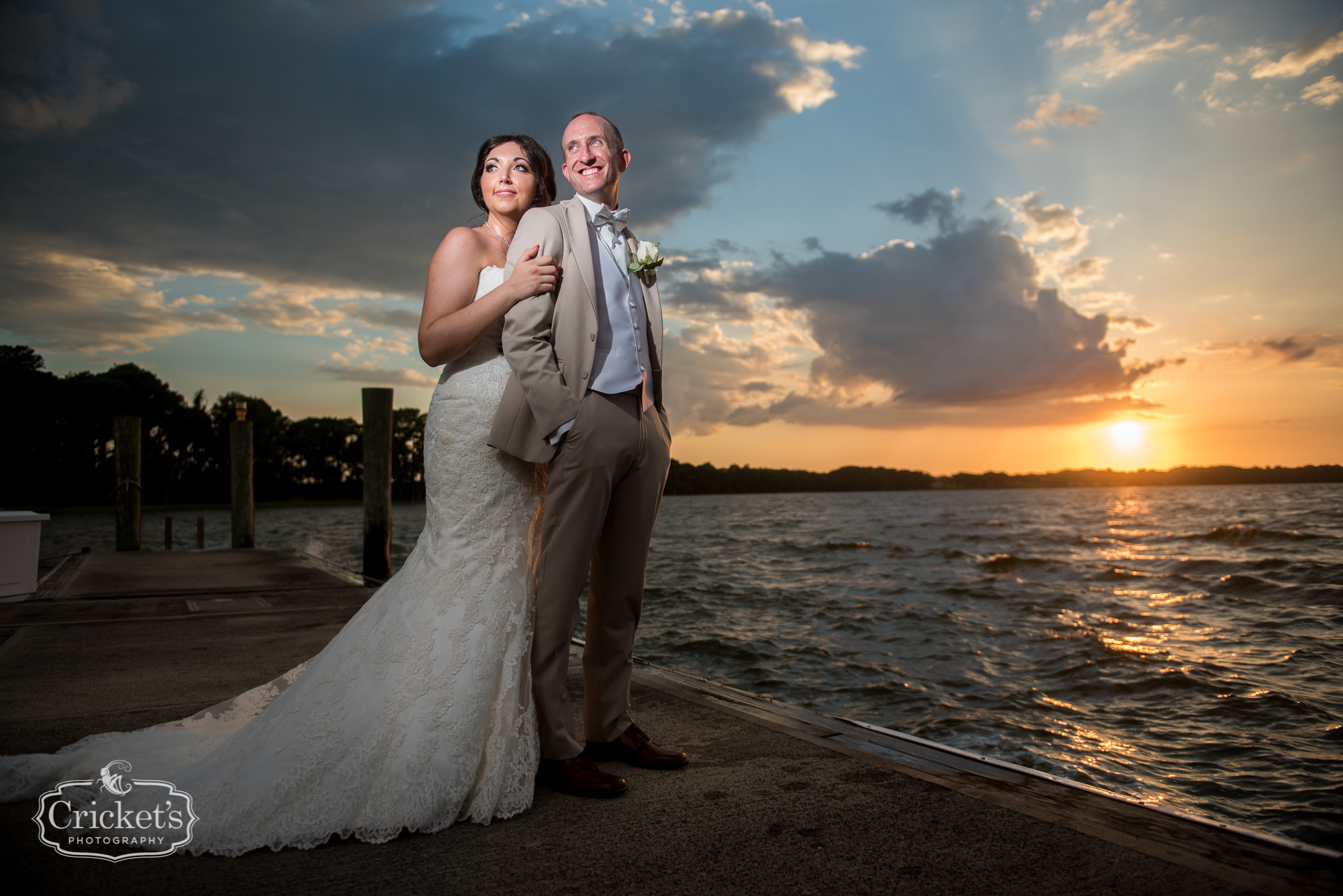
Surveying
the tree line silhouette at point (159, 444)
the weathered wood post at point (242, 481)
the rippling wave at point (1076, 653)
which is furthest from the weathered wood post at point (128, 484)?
the tree line silhouette at point (159, 444)

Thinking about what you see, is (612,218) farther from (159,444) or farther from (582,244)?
(159,444)

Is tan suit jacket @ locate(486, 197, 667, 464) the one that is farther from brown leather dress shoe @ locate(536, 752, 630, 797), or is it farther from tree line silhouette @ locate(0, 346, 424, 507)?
tree line silhouette @ locate(0, 346, 424, 507)

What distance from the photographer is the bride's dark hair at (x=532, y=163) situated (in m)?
2.84

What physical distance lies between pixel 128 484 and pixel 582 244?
1546 centimetres

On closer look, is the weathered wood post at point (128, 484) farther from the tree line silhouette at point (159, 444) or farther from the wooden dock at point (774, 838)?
the tree line silhouette at point (159, 444)

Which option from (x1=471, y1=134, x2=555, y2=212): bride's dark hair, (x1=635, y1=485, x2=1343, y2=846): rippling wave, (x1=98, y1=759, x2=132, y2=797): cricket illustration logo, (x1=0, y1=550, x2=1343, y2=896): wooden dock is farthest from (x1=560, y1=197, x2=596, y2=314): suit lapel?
(x1=635, y1=485, x2=1343, y2=846): rippling wave

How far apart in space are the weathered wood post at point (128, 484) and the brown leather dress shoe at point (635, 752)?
14.7m

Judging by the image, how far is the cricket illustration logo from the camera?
225 cm

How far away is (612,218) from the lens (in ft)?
8.55

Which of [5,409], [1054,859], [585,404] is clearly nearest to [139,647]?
[585,404]

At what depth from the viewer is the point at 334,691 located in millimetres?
2361

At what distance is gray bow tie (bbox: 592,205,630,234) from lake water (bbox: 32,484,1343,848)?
15.3ft

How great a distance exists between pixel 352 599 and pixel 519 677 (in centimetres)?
561

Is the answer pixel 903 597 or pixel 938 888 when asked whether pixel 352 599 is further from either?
pixel 903 597
